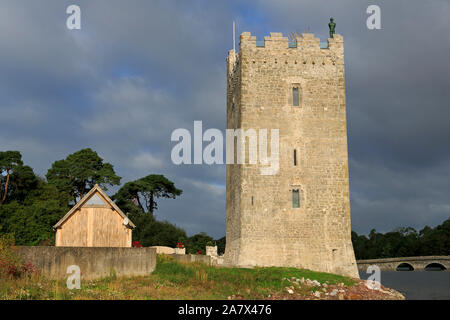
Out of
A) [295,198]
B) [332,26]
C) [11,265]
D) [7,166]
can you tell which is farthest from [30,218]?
[332,26]

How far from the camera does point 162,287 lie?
64.1 feet

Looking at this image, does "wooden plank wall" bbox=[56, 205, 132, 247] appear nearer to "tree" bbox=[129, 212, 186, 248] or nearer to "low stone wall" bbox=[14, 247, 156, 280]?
"low stone wall" bbox=[14, 247, 156, 280]

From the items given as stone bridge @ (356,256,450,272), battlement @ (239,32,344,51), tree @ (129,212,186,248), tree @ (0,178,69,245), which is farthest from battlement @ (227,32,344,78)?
stone bridge @ (356,256,450,272)

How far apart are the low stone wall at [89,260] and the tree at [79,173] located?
32.9 meters

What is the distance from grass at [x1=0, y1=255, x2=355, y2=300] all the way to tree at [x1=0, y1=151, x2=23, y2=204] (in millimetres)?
26254

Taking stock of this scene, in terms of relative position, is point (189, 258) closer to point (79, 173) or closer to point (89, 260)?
point (89, 260)

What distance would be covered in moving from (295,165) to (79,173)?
30.0 meters

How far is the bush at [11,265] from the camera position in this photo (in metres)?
17.8

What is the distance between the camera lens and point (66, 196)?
1956 inches

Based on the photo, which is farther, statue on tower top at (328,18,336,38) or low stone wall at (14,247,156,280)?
statue on tower top at (328,18,336,38)

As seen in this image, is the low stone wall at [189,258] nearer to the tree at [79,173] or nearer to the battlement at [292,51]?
the battlement at [292,51]

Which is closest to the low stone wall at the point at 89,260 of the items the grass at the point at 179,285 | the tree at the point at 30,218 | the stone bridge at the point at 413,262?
the grass at the point at 179,285

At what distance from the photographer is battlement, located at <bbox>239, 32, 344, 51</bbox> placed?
31.6 metres
